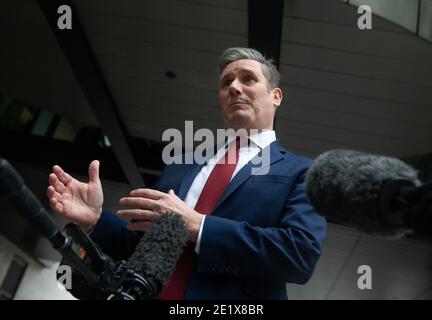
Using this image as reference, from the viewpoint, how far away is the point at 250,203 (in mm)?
1271

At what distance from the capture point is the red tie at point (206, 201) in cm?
119

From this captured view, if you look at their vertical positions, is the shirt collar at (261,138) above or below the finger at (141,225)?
above

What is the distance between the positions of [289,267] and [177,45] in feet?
14.1

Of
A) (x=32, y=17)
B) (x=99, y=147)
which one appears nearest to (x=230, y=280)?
(x=32, y=17)

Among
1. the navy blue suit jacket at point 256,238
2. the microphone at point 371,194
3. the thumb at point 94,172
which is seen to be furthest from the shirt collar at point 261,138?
the microphone at point 371,194

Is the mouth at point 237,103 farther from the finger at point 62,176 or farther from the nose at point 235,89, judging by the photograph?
the finger at point 62,176

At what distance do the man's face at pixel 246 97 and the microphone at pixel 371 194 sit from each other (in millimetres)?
792

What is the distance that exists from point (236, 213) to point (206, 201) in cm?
10

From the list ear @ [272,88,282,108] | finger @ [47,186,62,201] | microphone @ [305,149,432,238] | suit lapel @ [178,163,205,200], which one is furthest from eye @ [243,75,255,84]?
microphone @ [305,149,432,238]

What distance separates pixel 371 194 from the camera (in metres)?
0.65

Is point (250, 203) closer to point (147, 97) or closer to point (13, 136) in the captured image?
point (147, 97)

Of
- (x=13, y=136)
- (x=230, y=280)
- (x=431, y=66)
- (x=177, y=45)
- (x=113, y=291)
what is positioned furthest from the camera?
(x=13, y=136)

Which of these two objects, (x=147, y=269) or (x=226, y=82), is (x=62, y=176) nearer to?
(x=147, y=269)

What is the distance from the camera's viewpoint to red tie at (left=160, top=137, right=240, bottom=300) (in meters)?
1.19
